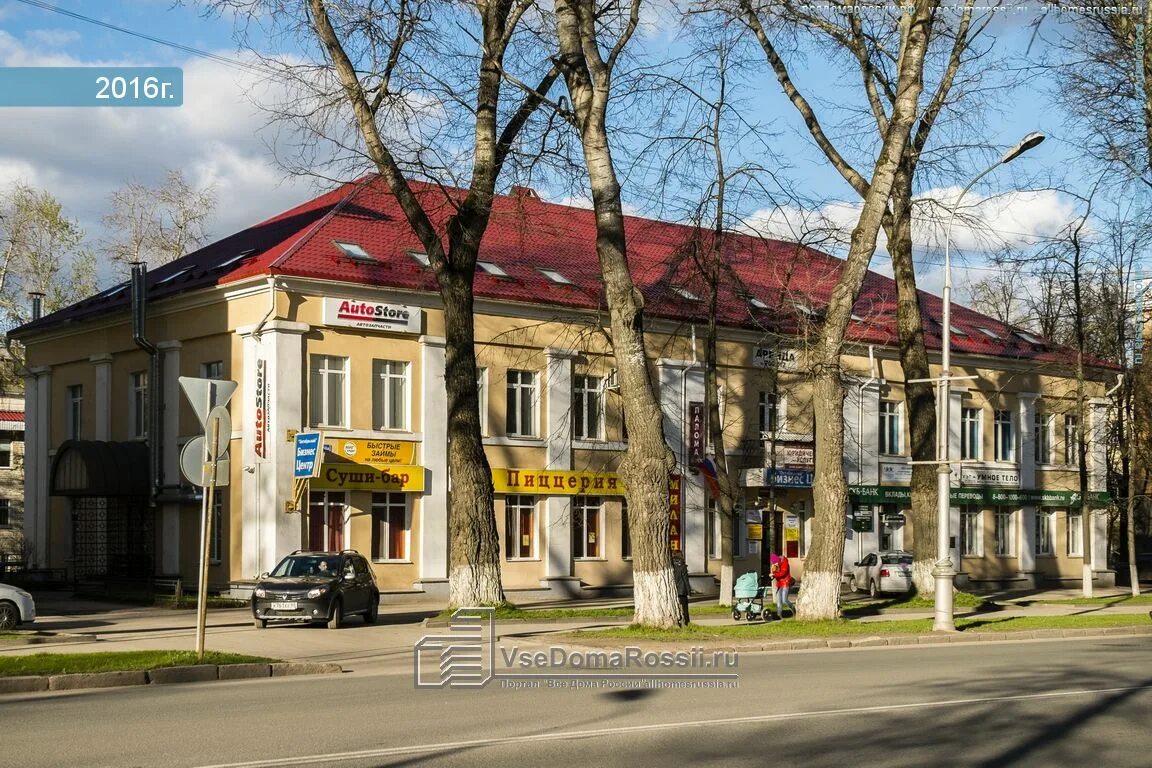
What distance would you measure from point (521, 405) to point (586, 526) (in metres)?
4.25

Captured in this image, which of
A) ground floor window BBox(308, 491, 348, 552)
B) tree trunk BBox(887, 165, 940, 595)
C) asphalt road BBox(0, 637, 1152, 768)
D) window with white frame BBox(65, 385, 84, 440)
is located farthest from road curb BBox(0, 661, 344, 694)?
window with white frame BBox(65, 385, 84, 440)

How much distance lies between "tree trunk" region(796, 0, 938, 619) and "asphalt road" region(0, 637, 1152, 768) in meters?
7.73

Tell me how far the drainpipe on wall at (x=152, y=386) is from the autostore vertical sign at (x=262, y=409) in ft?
16.1

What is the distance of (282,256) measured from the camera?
35.3 metres

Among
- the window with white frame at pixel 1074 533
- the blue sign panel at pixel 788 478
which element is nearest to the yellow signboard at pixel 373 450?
the blue sign panel at pixel 788 478

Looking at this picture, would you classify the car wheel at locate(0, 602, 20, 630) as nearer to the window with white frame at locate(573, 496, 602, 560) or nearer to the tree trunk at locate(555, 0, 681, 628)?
the tree trunk at locate(555, 0, 681, 628)

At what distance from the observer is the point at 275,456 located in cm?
3462

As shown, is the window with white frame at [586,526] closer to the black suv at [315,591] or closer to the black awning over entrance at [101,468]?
the black awning over entrance at [101,468]

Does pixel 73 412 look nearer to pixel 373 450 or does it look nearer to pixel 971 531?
pixel 373 450

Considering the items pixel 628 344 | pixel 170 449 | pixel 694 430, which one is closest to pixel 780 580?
pixel 628 344

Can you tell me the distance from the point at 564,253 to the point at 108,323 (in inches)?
544

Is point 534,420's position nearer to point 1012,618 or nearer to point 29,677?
point 1012,618

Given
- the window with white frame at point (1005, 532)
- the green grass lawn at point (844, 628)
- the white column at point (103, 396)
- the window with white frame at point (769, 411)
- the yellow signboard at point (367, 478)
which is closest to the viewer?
the green grass lawn at point (844, 628)

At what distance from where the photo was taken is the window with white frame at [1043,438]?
53312 mm
